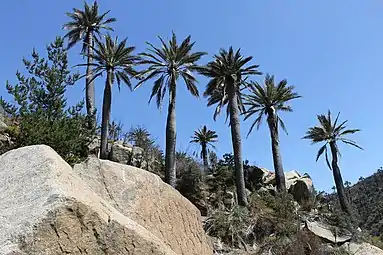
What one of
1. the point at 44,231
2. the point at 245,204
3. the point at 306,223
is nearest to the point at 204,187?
the point at 245,204

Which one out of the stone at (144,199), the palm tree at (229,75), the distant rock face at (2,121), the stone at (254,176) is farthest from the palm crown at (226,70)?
the stone at (144,199)

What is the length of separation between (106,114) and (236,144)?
28.9ft

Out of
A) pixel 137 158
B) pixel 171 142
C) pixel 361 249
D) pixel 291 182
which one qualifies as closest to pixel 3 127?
pixel 171 142

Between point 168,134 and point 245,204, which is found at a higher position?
point 168,134

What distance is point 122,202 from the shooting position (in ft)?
24.1

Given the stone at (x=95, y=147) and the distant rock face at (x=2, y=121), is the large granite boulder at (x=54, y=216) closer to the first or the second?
the distant rock face at (x=2, y=121)

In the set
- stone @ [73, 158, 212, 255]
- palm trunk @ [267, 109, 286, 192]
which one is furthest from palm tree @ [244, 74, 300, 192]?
stone @ [73, 158, 212, 255]

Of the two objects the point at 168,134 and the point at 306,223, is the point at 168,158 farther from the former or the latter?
the point at 306,223

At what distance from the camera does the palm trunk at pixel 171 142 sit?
24.0 m

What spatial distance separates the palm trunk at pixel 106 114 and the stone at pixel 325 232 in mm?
12159

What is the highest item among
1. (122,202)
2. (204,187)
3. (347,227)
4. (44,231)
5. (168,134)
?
(168,134)

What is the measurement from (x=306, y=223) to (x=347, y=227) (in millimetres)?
3044

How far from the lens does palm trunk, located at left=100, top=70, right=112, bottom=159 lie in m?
27.3

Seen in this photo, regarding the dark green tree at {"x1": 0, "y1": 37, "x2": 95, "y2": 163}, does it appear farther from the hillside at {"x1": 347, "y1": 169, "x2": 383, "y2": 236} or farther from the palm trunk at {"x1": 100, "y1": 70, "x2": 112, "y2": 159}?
the hillside at {"x1": 347, "y1": 169, "x2": 383, "y2": 236}
